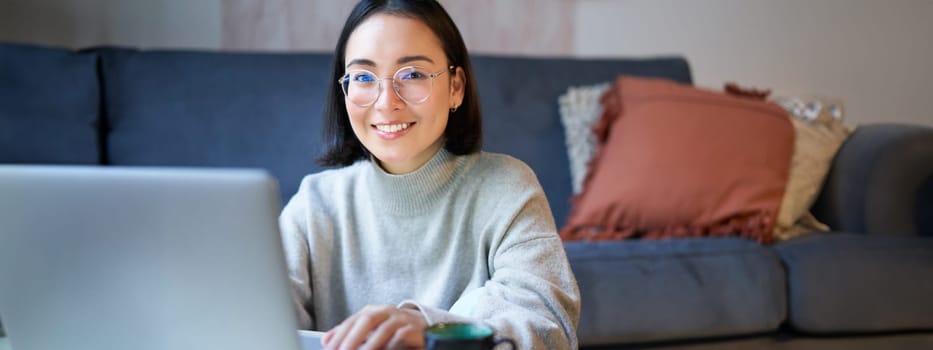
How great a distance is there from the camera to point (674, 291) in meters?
1.90

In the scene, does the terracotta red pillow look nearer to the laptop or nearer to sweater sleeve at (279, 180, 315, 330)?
sweater sleeve at (279, 180, 315, 330)

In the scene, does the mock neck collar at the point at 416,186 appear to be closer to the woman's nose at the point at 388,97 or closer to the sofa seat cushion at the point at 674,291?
the woman's nose at the point at 388,97

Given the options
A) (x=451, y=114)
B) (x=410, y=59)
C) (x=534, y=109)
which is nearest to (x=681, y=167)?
(x=534, y=109)

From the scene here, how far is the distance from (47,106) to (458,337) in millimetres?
1719

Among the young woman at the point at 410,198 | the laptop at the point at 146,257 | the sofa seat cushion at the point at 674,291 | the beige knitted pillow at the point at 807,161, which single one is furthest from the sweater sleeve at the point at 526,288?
the beige knitted pillow at the point at 807,161

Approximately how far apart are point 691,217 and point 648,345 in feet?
1.32

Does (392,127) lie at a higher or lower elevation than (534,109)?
higher

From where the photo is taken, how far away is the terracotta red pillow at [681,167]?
2.21 metres

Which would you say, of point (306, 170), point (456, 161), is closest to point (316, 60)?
point (306, 170)

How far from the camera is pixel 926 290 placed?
1979 millimetres

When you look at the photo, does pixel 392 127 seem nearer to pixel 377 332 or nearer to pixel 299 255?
pixel 299 255

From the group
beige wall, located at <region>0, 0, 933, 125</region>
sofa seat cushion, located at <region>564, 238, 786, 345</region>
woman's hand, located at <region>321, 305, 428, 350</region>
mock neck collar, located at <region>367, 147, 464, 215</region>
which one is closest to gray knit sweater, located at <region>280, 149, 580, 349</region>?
mock neck collar, located at <region>367, 147, 464, 215</region>

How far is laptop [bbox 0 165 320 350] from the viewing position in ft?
2.07

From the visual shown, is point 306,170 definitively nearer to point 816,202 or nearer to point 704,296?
point 704,296
